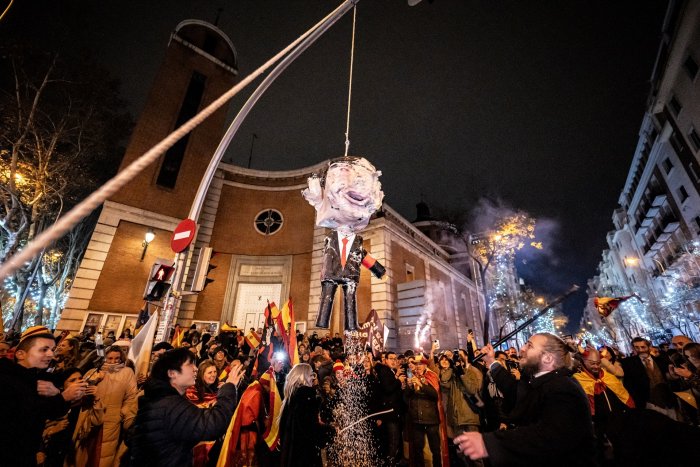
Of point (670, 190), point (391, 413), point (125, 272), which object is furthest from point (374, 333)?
point (670, 190)

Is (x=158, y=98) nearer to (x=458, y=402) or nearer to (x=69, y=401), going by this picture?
(x=69, y=401)

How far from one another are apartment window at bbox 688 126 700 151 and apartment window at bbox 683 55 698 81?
3.60 meters

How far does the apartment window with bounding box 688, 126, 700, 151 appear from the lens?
21375 millimetres

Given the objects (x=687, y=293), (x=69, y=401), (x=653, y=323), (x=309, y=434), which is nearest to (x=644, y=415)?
(x=309, y=434)

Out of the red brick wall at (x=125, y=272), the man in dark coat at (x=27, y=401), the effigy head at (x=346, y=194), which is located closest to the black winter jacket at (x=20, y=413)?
the man in dark coat at (x=27, y=401)

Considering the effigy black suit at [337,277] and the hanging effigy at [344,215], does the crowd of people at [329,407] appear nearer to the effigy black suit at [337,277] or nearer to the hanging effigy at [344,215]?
the effigy black suit at [337,277]

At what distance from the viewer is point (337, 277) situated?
462 cm

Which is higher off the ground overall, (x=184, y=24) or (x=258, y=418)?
(x=184, y=24)

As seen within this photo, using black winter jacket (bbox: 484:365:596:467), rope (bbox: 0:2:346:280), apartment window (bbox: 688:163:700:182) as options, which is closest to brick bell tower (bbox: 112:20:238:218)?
rope (bbox: 0:2:346:280)

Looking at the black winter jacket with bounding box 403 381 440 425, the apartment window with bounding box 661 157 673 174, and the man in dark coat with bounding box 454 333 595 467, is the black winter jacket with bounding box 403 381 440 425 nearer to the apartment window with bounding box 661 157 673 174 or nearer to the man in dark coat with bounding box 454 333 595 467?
the man in dark coat with bounding box 454 333 595 467

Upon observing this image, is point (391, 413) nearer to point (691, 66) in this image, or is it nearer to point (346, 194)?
point (346, 194)

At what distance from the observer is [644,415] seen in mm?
2402

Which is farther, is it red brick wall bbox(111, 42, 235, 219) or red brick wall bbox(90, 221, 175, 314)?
red brick wall bbox(111, 42, 235, 219)

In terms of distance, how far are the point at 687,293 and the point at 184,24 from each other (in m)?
40.1
